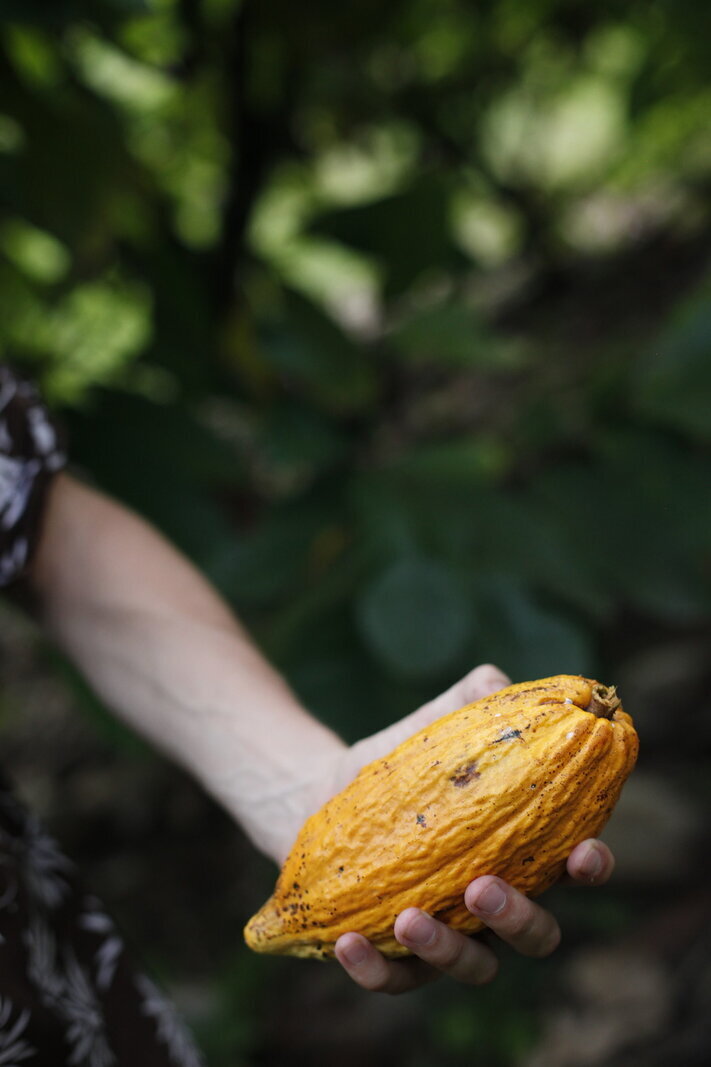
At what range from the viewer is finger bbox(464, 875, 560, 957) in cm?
65

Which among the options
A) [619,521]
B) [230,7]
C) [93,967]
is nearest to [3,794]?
[93,967]

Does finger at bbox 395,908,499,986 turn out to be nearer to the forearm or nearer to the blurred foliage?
the forearm

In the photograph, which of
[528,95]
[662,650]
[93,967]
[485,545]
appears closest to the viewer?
[93,967]

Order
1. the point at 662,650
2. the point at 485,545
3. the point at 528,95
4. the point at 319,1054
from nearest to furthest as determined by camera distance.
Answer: the point at 485,545
the point at 319,1054
the point at 662,650
the point at 528,95

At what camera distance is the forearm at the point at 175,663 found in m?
0.80

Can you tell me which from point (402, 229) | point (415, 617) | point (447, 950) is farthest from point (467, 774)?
point (402, 229)

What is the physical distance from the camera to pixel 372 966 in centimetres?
70

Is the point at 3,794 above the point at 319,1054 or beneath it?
above

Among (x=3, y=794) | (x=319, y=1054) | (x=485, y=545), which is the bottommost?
(x=319, y=1054)

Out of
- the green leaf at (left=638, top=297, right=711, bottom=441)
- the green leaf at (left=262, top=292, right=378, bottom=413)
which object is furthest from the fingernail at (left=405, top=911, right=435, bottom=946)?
the green leaf at (left=262, top=292, right=378, bottom=413)

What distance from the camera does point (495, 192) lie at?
8.52 ft

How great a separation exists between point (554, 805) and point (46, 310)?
1171 millimetres

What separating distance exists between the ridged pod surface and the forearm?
0.09 meters

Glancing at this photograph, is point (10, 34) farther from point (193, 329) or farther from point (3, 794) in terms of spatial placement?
point (3, 794)
